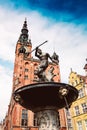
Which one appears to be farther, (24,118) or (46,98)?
(24,118)

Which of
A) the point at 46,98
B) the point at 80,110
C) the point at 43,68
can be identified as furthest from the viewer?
the point at 80,110

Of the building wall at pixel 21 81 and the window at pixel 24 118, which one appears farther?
the window at pixel 24 118

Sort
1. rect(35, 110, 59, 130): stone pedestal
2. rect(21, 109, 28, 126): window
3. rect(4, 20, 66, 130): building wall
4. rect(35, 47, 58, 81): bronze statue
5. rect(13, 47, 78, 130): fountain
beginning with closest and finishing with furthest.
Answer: rect(13, 47, 78, 130): fountain
rect(35, 110, 59, 130): stone pedestal
rect(35, 47, 58, 81): bronze statue
rect(4, 20, 66, 130): building wall
rect(21, 109, 28, 126): window

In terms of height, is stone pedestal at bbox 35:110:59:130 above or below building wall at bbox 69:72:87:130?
below

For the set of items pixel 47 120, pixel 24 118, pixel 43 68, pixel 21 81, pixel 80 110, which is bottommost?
pixel 47 120

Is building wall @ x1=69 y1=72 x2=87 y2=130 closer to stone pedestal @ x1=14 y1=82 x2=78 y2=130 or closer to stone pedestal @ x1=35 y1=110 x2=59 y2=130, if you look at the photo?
stone pedestal @ x1=14 y1=82 x2=78 y2=130

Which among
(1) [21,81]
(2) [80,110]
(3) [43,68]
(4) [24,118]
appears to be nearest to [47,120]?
(3) [43,68]

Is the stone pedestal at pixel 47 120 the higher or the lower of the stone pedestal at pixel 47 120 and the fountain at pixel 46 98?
the lower

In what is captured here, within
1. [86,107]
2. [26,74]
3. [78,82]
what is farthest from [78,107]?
[26,74]

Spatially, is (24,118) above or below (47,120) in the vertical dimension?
above

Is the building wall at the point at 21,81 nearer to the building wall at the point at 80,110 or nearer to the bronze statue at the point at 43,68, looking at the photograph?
the building wall at the point at 80,110

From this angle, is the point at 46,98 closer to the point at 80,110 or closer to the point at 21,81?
the point at 80,110

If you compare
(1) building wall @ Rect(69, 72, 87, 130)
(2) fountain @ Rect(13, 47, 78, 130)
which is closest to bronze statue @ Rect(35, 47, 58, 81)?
(2) fountain @ Rect(13, 47, 78, 130)

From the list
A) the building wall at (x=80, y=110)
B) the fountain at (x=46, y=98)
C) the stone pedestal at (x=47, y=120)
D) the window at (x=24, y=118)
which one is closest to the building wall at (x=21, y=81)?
the window at (x=24, y=118)
